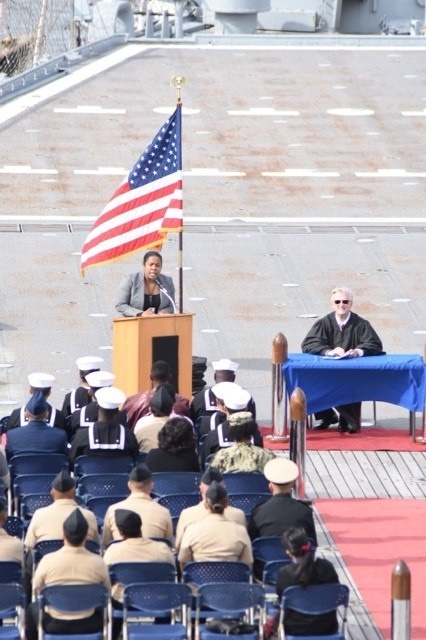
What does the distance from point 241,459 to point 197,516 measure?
5.70 feet

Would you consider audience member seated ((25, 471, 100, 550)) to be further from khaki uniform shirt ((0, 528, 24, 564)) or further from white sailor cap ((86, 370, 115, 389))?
white sailor cap ((86, 370, 115, 389))

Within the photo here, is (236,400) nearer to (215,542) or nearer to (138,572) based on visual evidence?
(215,542)

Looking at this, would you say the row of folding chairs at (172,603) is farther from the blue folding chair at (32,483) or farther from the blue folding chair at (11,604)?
the blue folding chair at (32,483)

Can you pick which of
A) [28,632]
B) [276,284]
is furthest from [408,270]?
[28,632]

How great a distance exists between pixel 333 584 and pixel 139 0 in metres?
51.6

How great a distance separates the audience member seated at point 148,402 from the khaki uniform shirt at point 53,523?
11.2ft

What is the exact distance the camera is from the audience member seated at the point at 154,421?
13.2m

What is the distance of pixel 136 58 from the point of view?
38.9 m

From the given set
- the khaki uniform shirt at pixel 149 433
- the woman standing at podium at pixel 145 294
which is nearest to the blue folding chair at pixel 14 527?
the khaki uniform shirt at pixel 149 433

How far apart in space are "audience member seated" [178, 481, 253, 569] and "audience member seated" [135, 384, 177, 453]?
2.71 meters

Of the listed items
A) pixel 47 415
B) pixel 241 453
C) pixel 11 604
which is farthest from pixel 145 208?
pixel 11 604

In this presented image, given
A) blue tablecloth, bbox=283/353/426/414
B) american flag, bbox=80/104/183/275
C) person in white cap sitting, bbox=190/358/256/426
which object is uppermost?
american flag, bbox=80/104/183/275

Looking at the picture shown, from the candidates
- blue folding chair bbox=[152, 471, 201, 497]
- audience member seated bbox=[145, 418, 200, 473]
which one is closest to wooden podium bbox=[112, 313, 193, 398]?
audience member seated bbox=[145, 418, 200, 473]

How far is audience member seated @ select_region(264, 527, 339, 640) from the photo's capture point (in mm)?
9727
